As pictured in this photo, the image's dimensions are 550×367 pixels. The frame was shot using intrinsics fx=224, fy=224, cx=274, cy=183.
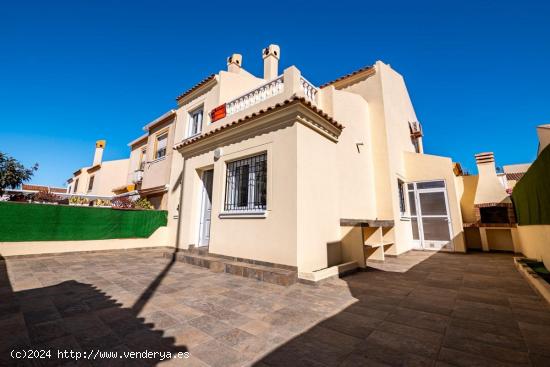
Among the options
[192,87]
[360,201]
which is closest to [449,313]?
[360,201]

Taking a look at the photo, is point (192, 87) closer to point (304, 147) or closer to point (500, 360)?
point (304, 147)

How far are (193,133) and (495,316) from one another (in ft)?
35.7

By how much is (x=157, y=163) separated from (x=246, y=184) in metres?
8.17

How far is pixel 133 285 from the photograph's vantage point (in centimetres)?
442

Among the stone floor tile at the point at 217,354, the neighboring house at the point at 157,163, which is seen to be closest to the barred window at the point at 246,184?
the stone floor tile at the point at 217,354

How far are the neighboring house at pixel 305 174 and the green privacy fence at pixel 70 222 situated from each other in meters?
1.20

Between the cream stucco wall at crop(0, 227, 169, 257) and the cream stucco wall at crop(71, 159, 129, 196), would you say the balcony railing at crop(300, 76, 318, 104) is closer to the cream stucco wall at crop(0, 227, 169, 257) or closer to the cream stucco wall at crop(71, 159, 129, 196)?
the cream stucco wall at crop(0, 227, 169, 257)

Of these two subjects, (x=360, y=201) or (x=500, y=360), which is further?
(x=360, y=201)

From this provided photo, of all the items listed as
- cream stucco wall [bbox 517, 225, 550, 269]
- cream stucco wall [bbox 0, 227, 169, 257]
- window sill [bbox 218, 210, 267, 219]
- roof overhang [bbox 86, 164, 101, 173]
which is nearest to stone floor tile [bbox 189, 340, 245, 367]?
window sill [bbox 218, 210, 267, 219]

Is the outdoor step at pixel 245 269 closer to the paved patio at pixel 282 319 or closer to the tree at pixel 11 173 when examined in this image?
the paved patio at pixel 282 319

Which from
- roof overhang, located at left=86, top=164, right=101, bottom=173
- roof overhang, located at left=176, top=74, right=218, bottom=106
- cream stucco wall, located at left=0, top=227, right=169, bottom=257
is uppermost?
roof overhang, located at left=176, top=74, right=218, bottom=106

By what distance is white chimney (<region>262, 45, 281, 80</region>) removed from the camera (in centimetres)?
931

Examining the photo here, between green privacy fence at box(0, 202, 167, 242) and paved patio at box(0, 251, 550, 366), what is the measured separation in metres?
3.29

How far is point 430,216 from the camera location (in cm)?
952
